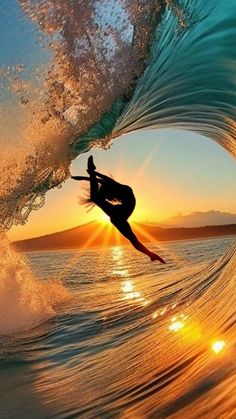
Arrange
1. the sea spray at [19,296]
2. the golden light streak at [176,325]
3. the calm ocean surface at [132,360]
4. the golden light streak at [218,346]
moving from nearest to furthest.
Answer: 1. the calm ocean surface at [132,360]
2. the golden light streak at [218,346]
3. the golden light streak at [176,325]
4. the sea spray at [19,296]

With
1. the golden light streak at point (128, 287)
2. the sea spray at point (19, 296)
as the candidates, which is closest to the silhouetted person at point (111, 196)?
the sea spray at point (19, 296)

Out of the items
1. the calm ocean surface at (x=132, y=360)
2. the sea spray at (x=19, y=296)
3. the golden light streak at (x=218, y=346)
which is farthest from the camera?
the sea spray at (x=19, y=296)

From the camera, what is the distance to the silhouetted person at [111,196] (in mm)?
4914

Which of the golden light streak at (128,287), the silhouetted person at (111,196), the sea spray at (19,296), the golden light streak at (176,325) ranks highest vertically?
the silhouetted person at (111,196)

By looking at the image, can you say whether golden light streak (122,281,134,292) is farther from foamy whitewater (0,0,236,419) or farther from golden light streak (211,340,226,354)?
golden light streak (211,340,226,354)

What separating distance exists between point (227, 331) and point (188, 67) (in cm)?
333

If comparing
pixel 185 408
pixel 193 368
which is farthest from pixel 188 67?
pixel 185 408

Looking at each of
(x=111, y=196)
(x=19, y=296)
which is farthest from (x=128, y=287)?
(x=111, y=196)

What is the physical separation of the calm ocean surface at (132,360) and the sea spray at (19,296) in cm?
27

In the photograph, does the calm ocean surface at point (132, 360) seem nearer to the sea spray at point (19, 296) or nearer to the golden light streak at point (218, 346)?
the golden light streak at point (218, 346)

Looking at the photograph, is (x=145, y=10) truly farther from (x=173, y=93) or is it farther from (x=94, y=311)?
(x=94, y=311)

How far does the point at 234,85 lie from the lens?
638 centimetres

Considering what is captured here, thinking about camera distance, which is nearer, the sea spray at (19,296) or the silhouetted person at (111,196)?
the silhouetted person at (111,196)

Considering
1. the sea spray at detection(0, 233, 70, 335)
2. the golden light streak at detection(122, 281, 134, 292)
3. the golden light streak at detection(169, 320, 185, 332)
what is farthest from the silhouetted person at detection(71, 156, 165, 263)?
the golden light streak at detection(122, 281, 134, 292)
